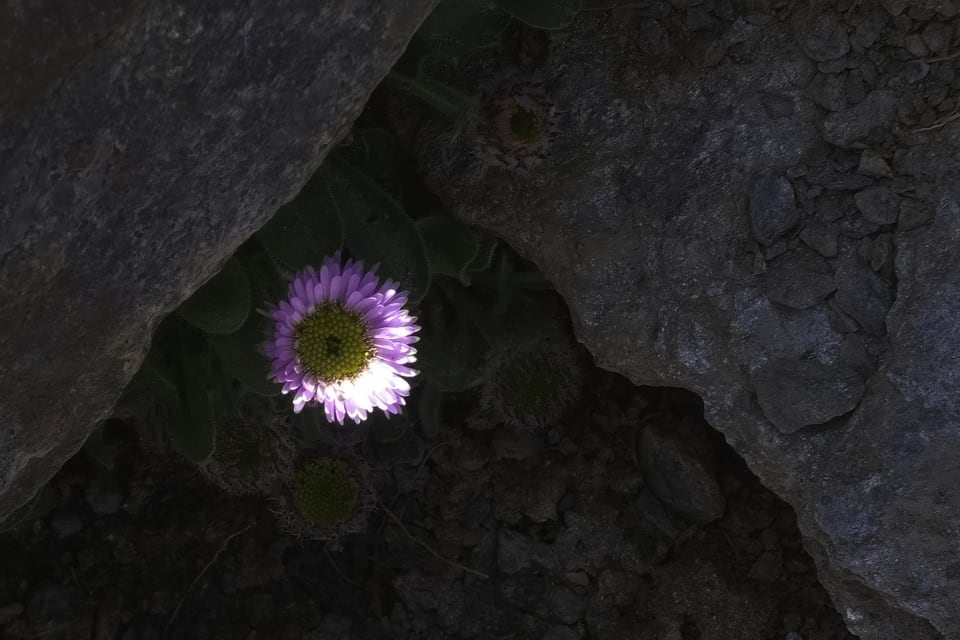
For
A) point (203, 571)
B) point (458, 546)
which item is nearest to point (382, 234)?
point (458, 546)

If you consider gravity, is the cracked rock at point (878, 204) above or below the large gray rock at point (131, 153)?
above

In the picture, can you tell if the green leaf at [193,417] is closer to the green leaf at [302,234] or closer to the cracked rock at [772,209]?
A: the green leaf at [302,234]

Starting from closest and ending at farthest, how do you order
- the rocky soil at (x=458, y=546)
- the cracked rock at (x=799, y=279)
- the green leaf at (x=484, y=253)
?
the cracked rock at (x=799, y=279) < the green leaf at (x=484, y=253) < the rocky soil at (x=458, y=546)

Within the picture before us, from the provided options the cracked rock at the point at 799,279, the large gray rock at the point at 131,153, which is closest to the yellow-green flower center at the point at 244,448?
the large gray rock at the point at 131,153

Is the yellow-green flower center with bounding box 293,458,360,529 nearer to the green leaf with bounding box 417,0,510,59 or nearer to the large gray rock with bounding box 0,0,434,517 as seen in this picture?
the large gray rock with bounding box 0,0,434,517

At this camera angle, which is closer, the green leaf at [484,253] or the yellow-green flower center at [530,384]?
the green leaf at [484,253]

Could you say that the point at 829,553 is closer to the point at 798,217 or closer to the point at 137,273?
the point at 798,217
